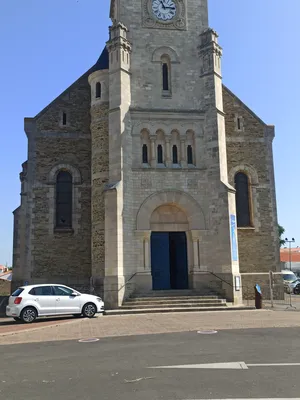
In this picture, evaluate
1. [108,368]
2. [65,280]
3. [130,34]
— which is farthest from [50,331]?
[130,34]

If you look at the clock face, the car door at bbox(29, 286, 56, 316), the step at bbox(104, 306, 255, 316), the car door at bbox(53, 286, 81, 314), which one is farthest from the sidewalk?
the clock face

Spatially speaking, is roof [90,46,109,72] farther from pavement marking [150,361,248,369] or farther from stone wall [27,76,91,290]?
pavement marking [150,361,248,369]

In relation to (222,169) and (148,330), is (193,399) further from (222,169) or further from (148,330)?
(222,169)

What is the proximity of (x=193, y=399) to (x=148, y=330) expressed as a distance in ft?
23.6

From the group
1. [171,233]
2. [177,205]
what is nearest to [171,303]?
[171,233]

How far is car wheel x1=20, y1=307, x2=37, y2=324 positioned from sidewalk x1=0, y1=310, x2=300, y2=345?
128 centimetres

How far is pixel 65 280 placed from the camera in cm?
2241

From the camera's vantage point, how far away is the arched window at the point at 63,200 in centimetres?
2322

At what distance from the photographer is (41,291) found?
15805 mm

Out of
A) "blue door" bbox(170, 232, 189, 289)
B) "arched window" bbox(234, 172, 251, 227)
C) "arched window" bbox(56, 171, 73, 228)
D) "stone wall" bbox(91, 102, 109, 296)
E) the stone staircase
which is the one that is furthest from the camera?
"arched window" bbox(234, 172, 251, 227)

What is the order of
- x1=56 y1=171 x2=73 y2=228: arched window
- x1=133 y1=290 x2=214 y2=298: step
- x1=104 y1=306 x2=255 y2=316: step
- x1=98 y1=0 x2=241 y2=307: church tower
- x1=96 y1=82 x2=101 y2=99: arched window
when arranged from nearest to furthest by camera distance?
1. x1=104 y1=306 x2=255 y2=316: step
2. x1=133 y1=290 x2=214 y2=298: step
3. x1=98 y1=0 x2=241 y2=307: church tower
4. x1=96 y1=82 x2=101 y2=99: arched window
5. x1=56 y1=171 x2=73 y2=228: arched window

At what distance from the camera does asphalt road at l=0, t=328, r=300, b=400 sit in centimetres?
576

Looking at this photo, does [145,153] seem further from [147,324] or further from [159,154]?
[147,324]

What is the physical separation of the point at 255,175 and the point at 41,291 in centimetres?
1404
